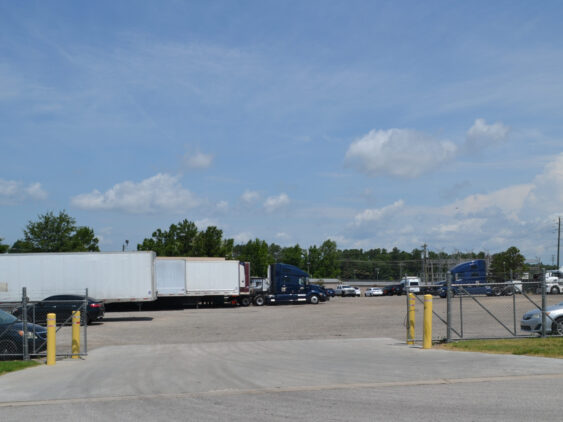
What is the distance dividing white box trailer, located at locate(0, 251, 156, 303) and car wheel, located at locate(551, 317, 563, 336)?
21.7m

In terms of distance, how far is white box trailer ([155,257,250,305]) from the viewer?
135 feet

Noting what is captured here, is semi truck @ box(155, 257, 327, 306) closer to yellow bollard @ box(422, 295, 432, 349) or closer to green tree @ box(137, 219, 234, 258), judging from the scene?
green tree @ box(137, 219, 234, 258)

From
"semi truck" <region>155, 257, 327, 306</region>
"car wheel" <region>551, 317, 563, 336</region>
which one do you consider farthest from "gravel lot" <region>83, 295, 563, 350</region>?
"semi truck" <region>155, 257, 327, 306</region>

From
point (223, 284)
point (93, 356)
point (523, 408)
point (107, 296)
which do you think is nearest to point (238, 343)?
point (93, 356)

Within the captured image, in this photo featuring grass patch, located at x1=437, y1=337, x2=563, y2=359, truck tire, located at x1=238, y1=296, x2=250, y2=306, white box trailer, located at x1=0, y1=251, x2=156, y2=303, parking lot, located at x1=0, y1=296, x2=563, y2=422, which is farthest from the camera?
truck tire, located at x1=238, y1=296, x2=250, y2=306

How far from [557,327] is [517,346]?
3.03m

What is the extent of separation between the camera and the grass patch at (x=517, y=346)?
13.8 meters

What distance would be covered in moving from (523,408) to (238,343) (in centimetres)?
1190

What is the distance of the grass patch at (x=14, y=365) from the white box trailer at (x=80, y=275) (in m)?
17.7

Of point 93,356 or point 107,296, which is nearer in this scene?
point 93,356

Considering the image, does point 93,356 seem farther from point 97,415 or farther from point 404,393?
point 404,393

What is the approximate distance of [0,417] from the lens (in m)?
8.49

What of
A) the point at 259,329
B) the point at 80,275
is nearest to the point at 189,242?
the point at 80,275

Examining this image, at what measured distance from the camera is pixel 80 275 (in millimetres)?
32188
